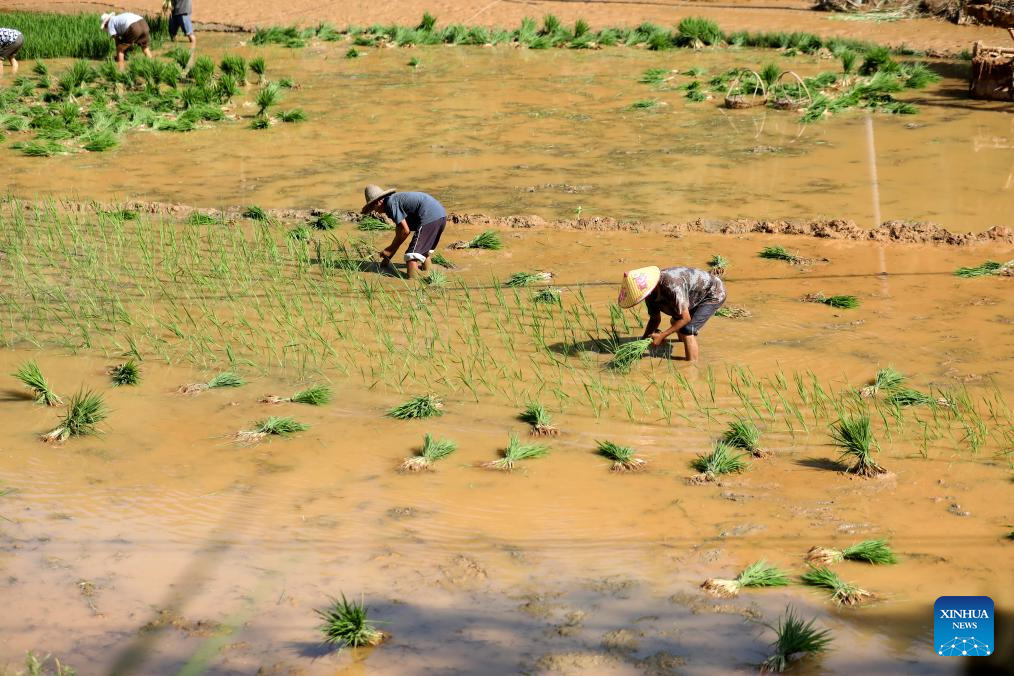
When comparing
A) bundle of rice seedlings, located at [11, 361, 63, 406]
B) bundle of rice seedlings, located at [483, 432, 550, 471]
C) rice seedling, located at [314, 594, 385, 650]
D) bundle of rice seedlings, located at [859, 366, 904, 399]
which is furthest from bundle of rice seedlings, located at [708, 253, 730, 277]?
rice seedling, located at [314, 594, 385, 650]

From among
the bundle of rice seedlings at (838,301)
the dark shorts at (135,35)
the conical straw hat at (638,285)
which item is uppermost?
the dark shorts at (135,35)

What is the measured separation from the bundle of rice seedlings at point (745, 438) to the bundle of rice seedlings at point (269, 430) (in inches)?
81.3

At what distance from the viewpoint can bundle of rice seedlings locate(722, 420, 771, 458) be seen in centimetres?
498

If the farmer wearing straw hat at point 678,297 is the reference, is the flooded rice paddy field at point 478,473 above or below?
below

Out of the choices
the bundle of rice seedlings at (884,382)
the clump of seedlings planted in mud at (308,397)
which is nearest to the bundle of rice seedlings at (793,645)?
the bundle of rice seedlings at (884,382)

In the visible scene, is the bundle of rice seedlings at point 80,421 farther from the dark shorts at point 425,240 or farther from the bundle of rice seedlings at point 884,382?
the bundle of rice seedlings at point 884,382

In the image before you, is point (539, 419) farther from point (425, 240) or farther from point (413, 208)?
point (413, 208)

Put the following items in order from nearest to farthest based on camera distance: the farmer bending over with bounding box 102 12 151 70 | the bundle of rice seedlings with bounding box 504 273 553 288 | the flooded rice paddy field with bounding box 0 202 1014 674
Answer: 1. the flooded rice paddy field with bounding box 0 202 1014 674
2. the bundle of rice seedlings with bounding box 504 273 553 288
3. the farmer bending over with bounding box 102 12 151 70

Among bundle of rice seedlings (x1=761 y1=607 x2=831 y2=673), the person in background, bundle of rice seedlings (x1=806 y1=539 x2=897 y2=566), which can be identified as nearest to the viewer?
bundle of rice seedlings (x1=761 y1=607 x2=831 y2=673)

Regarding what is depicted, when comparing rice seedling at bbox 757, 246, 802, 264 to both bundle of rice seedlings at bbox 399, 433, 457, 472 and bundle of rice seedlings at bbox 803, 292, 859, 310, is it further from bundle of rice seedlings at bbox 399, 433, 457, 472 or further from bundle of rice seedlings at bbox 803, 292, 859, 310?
bundle of rice seedlings at bbox 399, 433, 457, 472

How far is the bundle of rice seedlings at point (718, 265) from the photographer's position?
762cm

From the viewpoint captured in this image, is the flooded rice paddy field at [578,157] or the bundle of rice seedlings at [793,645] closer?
the bundle of rice seedlings at [793,645]

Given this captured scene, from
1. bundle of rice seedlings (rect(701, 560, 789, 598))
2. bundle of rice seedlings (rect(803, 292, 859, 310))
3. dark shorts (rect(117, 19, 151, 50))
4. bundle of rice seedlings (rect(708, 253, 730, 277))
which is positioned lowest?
bundle of rice seedlings (rect(701, 560, 789, 598))

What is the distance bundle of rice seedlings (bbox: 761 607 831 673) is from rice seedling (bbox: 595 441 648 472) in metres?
1.52
